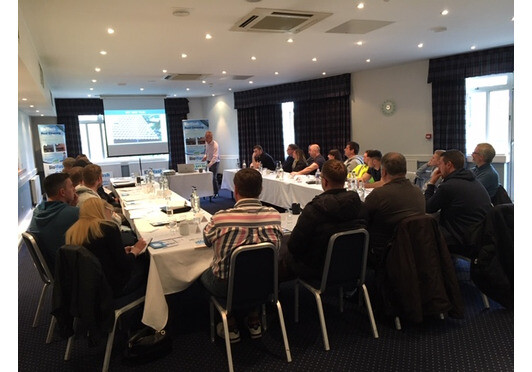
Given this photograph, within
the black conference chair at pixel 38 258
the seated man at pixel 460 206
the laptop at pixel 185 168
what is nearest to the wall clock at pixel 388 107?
the laptop at pixel 185 168

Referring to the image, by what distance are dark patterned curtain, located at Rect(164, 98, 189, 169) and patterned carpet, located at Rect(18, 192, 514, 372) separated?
9.12 meters

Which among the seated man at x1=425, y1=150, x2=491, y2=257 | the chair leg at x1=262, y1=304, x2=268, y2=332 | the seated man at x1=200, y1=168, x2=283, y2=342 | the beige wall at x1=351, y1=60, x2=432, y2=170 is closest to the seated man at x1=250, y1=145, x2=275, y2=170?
the beige wall at x1=351, y1=60, x2=432, y2=170

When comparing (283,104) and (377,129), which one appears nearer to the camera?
(377,129)

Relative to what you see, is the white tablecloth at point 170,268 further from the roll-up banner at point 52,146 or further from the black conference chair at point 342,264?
the roll-up banner at point 52,146

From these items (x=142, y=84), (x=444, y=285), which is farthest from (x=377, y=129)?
(x=444, y=285)

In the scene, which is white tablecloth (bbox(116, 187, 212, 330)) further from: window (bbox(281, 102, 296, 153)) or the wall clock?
window (bbox(281, 102, 296, 153))

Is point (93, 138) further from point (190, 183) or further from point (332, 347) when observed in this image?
point (332, 347)

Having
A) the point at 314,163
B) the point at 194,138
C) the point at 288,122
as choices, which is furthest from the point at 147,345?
the point at 194,138

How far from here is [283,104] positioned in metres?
9.90

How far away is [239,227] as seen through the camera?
212cm

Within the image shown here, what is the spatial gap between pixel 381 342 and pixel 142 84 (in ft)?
25.4

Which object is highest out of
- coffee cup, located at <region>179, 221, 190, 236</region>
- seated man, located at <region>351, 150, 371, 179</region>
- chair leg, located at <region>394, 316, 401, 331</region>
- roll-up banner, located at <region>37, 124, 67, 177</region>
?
roll-up banner, located at <region>37, 124, 67, 177</region>

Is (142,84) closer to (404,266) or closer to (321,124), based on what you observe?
(321,124)

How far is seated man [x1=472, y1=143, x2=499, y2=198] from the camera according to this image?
3.59m
